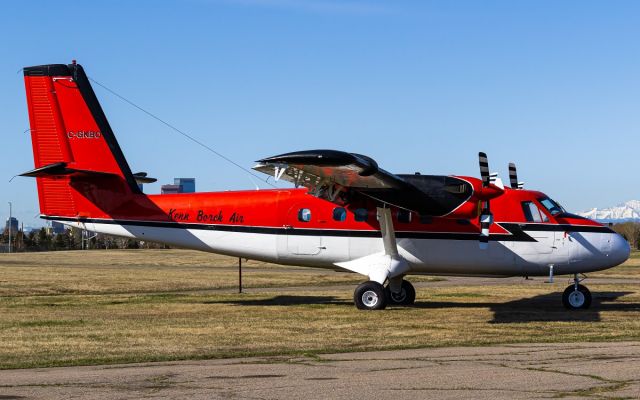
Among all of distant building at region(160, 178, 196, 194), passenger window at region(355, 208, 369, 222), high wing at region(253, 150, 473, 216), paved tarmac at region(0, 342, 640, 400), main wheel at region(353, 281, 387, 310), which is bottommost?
paved tarmac at region(0, 342, 640, 400)

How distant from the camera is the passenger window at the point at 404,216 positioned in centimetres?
2466

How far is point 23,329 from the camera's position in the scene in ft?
66.8

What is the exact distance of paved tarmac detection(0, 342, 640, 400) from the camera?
443 inches

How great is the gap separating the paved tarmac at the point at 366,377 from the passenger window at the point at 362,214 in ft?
31.7

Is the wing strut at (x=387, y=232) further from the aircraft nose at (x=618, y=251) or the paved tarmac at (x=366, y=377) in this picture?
the paved tarmac at (x=366, y=377)

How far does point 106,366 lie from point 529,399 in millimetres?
7184

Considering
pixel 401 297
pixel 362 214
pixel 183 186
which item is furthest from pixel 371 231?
pixel 183 186

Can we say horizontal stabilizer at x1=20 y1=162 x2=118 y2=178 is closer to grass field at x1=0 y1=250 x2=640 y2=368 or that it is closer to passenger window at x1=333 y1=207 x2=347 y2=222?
grass field at x1=0 y1=250 x2=640 y2=368

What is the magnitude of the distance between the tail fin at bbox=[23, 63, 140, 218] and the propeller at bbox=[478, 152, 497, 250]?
1052 centimetres

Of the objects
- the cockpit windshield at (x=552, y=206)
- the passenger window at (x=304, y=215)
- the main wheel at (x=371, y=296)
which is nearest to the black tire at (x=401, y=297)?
the main wheel at (x=371, y=296)

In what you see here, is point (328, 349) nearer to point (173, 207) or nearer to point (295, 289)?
point (173, 207)

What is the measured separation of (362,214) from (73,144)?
29.5ft

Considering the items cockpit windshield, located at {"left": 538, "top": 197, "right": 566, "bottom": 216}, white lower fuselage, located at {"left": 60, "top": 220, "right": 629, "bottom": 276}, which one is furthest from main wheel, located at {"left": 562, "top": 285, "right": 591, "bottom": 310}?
cockpit windshield, located at {"left": 538, "top": 197, "right": 566, "bottom": 216}

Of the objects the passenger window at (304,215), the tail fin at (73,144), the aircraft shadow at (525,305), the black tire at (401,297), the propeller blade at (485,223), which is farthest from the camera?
the black tire at (401,297)
